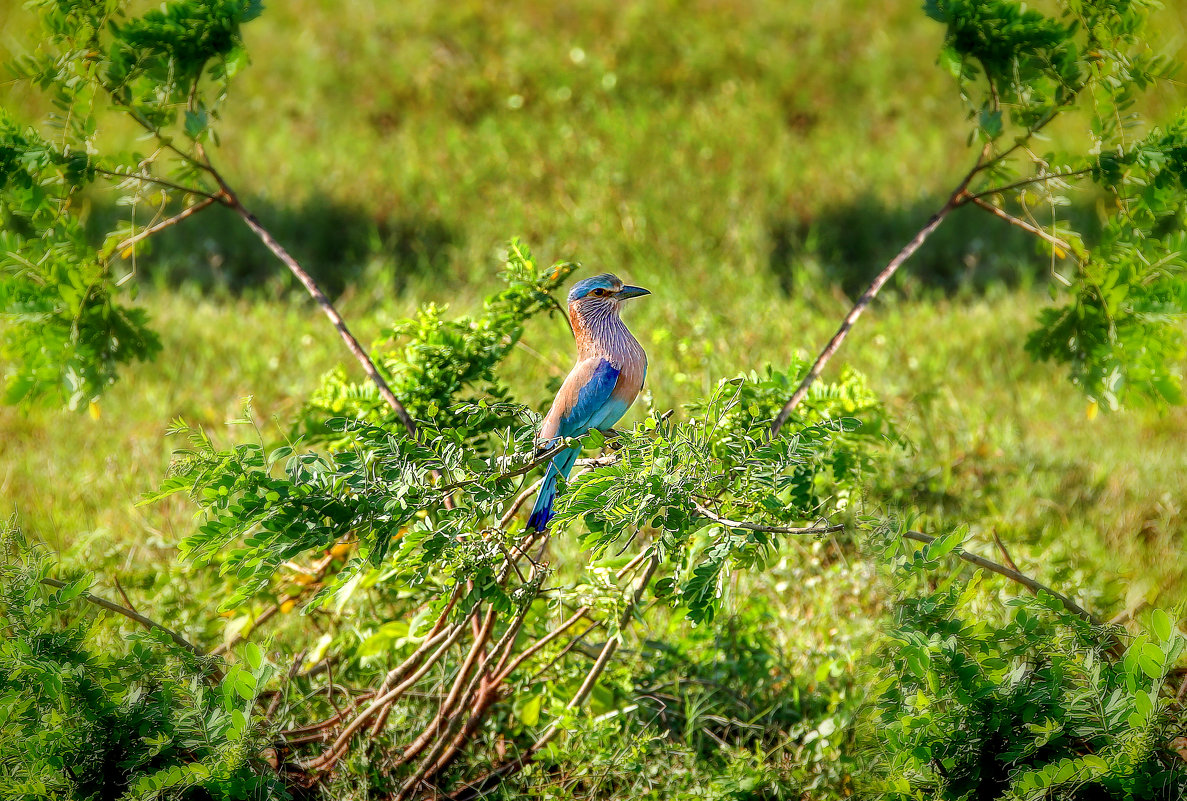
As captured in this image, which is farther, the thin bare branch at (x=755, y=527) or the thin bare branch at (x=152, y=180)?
the thin bare branch at (x=152, y=180)

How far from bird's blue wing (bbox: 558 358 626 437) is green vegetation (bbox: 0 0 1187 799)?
0.18 m

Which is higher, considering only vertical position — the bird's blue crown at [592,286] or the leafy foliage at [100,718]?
the bird's blue crown at [592,286]

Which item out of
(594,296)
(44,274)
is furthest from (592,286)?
(44,274)

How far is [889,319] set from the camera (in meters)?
5.66

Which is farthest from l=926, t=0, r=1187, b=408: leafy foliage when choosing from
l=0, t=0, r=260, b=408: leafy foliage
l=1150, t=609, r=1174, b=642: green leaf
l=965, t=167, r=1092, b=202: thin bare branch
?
l=0, t=0, r=260, b=408: leafy foliage

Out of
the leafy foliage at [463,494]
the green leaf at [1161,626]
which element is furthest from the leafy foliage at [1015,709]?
the leafy foliage at [463,494]

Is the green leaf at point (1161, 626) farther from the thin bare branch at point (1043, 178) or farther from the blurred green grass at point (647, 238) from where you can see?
the blurred green grass at point (647, 238)

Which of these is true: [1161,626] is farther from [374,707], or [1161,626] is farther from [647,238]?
[647,238]

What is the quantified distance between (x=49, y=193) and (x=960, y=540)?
2.20 meters

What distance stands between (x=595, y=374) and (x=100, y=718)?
4.45 ft

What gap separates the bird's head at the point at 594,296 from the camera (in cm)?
289

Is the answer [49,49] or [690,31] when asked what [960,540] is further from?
[690,31]

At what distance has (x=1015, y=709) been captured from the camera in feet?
6.97

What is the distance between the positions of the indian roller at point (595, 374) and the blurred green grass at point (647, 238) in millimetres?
423
